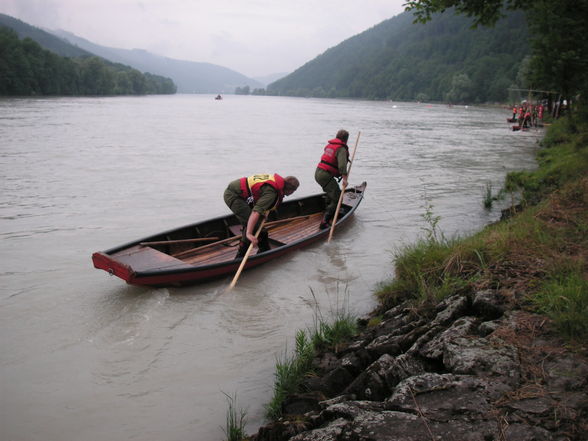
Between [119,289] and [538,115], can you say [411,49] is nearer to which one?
[538,115]

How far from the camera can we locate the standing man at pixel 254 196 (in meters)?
7.19

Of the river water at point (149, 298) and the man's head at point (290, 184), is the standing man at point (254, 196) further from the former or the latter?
the river water at point (149, 298)

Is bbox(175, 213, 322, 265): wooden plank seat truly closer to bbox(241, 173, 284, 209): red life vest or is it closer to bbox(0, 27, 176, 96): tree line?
bbox(241, 173, 284, 209): red life vest

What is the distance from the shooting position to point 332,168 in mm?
10086

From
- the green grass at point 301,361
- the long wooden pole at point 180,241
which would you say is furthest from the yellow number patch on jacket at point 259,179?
the green grass at point 301,361

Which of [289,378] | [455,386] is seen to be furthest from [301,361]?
[455,386]

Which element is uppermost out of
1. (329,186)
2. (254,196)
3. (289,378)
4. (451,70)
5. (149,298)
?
(451,70)

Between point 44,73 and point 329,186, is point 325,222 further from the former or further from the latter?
point 44,73

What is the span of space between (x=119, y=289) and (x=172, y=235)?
1.38 meters

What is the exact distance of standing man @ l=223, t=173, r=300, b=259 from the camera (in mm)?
7188

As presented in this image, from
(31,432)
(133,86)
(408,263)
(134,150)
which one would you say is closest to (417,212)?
(408,263)

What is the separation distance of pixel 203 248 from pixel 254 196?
5.59 ft

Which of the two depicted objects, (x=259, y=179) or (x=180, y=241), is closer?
(x=259, y=179)

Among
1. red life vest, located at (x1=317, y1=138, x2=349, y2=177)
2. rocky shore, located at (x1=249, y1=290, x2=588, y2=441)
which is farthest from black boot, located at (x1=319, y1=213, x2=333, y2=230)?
rocky shore, located at (x1=249, y1=290, x2=588, y2=441)
